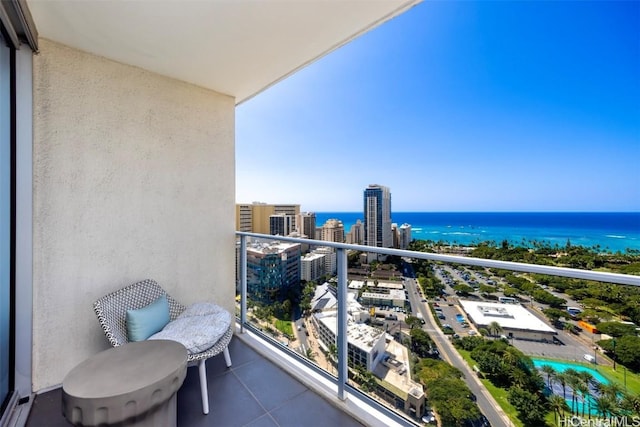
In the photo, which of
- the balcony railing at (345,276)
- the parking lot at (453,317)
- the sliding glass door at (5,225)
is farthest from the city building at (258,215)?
the parking lot at (453,317)

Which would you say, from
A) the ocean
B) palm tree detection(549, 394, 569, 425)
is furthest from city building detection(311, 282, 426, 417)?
the ocean

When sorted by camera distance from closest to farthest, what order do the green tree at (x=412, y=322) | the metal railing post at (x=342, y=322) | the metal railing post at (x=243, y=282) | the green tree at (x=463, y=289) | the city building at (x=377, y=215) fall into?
the green tree at (x=463, y=289) → the green tree at (x=412, y=322) → the metal railing post at (x=342, y=322) → the metal railing post at (x=243, y=282) → the city building at (x=377, y=215)

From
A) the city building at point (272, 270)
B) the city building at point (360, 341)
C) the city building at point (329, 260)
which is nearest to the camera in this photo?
the city building at point (360, 341)

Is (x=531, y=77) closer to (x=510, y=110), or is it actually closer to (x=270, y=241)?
(x=510, y=110)

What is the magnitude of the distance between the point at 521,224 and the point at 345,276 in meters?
13.4

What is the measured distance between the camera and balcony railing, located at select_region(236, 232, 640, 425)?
43.5 inches

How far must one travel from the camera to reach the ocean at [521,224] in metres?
6.33

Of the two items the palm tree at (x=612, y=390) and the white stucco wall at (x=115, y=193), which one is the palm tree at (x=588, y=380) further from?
the white stucco wall at (x=115, y=193)

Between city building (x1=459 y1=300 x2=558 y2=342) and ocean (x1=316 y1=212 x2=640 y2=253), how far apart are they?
12.1ft

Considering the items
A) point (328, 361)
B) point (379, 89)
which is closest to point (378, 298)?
point (328, 361)

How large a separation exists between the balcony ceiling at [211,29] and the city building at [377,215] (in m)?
2.57

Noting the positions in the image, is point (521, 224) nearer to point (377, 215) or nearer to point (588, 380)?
point (377, 215)

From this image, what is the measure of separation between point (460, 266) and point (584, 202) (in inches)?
406

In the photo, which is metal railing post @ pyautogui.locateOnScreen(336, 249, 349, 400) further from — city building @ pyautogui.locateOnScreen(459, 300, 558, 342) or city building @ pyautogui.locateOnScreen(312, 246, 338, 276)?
city building @ pyautogui.locateOnScreen(459, 300, 558, 342)
